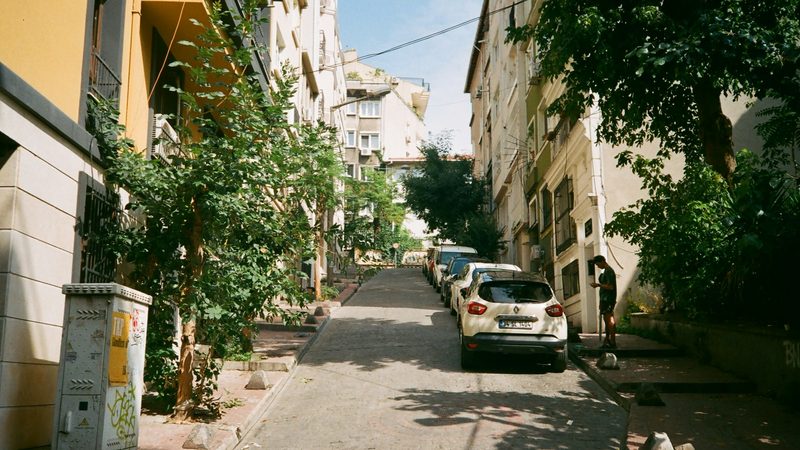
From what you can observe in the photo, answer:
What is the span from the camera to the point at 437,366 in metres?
13.1

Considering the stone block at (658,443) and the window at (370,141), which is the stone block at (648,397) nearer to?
the stone block at (658,443)

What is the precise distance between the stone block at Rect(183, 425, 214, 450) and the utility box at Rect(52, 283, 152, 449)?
523 millimetres

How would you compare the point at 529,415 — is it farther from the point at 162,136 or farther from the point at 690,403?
the point at 162,136

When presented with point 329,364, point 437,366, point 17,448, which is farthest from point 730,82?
point 17,448

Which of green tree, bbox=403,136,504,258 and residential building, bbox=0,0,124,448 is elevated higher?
green tree, bbox=403,136,504,258

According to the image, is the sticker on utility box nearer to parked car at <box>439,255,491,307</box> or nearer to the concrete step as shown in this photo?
the concrete step

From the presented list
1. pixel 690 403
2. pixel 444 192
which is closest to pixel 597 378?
pixel 690 403

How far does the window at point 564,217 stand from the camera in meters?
19.3

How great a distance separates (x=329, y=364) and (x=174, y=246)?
17.0 feet

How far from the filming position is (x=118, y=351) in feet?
22.7

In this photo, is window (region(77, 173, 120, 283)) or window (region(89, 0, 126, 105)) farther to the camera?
window (region(89, 0, 126, 105))

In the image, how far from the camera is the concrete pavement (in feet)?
25.9

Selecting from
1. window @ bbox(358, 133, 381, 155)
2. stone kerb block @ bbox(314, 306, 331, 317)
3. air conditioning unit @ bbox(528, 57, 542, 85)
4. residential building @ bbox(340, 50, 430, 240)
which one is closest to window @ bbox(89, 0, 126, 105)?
stone kerb block @ bbox(314, 306, 331, 317)

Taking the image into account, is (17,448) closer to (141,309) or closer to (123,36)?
(141,309)
